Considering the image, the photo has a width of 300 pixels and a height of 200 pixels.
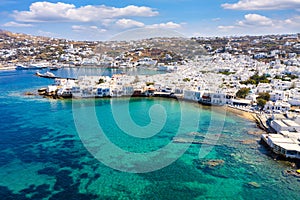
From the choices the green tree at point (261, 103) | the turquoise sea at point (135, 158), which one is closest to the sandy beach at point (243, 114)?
the turquoise sea at point (135, 158)

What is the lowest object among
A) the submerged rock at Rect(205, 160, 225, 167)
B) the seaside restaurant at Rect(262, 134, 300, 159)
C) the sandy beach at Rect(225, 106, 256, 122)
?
the submerged rock at Rect(205, 160, 225, 167)

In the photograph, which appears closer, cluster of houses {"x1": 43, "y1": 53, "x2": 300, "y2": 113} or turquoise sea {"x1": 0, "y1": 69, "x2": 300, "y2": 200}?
turquoise sea {"x1": 0, "y1": 69, "x2": 300, "y2": 200}

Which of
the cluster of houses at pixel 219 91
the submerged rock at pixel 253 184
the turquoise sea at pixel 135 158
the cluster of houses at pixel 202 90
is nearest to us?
the turquoise sea at pixel 135 158

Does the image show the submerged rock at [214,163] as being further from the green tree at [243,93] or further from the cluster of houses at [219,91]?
the green tree at [243,93]

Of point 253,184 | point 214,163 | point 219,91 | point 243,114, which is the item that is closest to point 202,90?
point 219,91

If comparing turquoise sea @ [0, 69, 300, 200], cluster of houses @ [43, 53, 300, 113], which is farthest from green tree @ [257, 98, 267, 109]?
turquoise sea @ [0, 69, 300, 200]

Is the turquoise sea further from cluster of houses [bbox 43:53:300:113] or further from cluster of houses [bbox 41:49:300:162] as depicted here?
cluster of houses [bbox 43:53:300:113]

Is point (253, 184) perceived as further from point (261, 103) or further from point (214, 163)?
point (261, 103)

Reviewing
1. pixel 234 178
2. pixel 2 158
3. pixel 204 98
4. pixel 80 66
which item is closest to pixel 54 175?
pixel 2 158
